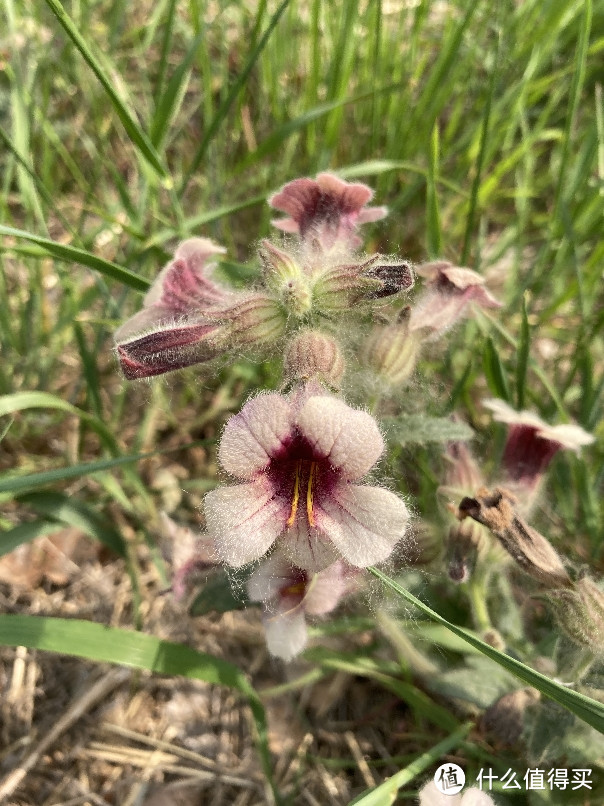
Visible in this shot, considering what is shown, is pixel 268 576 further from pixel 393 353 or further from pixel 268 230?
pixel 268 230

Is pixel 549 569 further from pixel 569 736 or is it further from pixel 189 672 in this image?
pixel 189 672

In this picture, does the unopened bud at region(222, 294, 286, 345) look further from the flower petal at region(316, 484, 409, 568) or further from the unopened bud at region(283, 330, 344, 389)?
the flower petal at region(316, 484, 409, 568)

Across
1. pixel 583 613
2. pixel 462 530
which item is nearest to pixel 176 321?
pixel 462 530

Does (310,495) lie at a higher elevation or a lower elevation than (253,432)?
lower

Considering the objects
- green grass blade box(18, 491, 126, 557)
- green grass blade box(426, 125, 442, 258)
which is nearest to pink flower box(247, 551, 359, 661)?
green grass blade box(18, 491, 126, 557)

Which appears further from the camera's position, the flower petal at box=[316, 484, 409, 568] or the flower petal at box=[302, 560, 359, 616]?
the flower petal at box=[302, 560, 359, 616]
